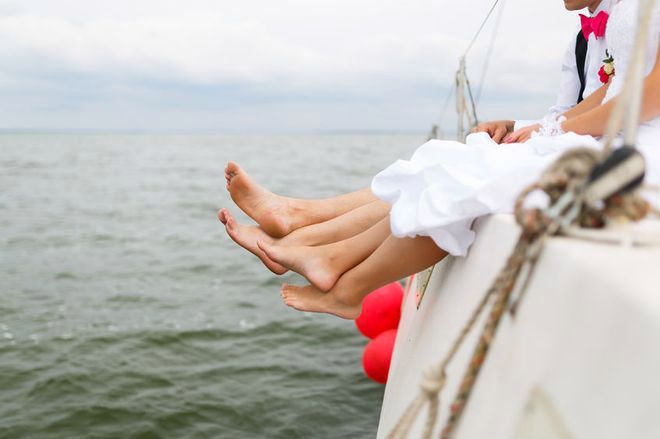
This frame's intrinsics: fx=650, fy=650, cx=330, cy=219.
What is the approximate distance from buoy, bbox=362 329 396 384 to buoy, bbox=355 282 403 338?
14 cm

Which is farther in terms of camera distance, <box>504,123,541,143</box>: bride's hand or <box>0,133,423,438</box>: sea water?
<box>0,133,423,438</box>: sea water

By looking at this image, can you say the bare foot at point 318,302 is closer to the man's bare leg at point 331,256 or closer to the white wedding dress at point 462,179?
the man's bare leg at point 331,256

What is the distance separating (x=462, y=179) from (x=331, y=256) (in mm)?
624

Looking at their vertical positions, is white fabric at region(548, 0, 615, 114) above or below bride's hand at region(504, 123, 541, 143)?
above

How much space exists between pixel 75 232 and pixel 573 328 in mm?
8808

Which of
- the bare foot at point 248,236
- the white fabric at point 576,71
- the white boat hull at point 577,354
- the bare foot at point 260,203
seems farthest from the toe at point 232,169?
the white boat hull at point 577,354

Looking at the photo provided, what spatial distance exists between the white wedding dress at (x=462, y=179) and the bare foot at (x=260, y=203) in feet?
2.23

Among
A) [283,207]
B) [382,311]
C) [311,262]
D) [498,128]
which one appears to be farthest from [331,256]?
[382,311]

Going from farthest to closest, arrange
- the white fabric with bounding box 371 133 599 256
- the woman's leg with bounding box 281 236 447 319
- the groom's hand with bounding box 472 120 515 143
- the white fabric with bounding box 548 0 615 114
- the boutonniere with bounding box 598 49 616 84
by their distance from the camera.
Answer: the groom's hand with bounding box 472 120 515 143, the white fabric with bounding box 548 0 615 114, the boutonniere with bounding box 598 49 616 84, the woman's leg with bounding box 281 236 447 319, the white fabric with bounding box 371 133 599 256

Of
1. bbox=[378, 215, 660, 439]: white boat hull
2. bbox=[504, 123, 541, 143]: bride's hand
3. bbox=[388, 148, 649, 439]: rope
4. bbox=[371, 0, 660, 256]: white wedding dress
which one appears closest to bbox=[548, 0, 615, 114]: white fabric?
bbox=[504, 123, 541, 143]: bride's hand

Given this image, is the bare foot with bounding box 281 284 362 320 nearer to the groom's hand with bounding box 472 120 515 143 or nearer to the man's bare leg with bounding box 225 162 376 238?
the man's bare leg with bounding box 225 162 376 238

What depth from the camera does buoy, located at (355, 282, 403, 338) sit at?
3689mm

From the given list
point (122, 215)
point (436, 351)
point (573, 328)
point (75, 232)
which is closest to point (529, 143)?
point (436, 351)

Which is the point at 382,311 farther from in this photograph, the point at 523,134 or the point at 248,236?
the point at 523,134
